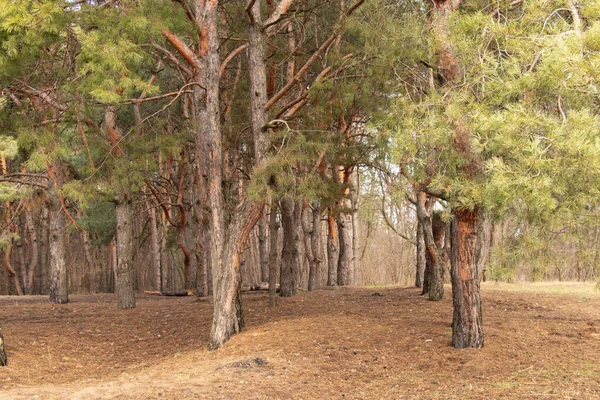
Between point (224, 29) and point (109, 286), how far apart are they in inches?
813

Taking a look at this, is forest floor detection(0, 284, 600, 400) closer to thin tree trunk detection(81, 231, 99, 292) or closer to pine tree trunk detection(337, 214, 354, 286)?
pine tree trunk detection(337, 214, 354, 286)

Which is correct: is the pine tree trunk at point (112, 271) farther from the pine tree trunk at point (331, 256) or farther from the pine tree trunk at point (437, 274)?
the pine tree trunk at point (437, 274)

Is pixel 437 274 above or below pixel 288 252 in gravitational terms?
below

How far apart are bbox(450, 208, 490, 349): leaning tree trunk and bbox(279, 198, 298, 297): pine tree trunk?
5.82 m

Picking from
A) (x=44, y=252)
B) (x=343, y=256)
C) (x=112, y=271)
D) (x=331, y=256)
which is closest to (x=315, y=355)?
(x=331, y=256)

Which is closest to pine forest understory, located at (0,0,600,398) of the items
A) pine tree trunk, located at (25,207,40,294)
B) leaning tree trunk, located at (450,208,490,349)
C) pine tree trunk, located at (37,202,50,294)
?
leaning tree trunk, located at (450,208,490,349)

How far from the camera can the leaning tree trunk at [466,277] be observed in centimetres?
823

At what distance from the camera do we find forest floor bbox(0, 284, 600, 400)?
6746mm

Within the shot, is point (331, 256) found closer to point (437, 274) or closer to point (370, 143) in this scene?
point (437, 274)

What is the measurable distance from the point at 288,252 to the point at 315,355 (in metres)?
6.89

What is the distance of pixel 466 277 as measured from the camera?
8234mm

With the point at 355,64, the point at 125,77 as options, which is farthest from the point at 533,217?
the point at 125,77

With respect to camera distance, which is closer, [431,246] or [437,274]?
[431,246]

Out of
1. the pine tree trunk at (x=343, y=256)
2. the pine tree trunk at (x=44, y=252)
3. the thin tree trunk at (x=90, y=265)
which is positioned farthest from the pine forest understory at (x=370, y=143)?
the thin tree trunk at (x=90, y=265)
